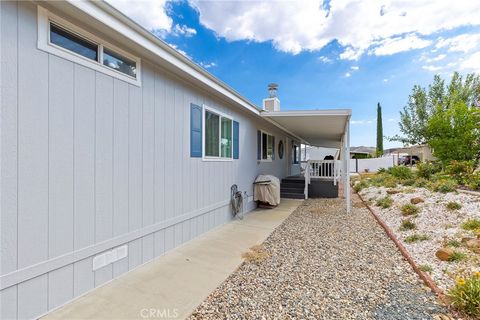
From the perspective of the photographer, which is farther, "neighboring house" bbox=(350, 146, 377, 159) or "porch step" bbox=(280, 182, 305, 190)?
"neighboring house" bbox=(350, 146, 377, 159)

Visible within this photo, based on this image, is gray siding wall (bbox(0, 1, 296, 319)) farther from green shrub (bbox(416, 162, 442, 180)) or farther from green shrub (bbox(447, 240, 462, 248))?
green shrub (bbox(416, 162, 442, 180))

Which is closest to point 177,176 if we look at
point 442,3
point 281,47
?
point 442,3

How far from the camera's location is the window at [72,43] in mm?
2365

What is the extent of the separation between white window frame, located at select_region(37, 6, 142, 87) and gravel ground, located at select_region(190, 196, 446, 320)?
2799 mm

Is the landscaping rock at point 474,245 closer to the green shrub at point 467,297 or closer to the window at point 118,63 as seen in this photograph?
the green shrub at point 467,297

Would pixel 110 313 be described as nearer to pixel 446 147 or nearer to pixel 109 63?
pixel 109 63

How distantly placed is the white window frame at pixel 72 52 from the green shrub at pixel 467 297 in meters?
4.32

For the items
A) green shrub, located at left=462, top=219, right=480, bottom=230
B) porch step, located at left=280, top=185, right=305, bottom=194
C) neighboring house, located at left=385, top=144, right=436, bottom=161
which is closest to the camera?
green shrub, located at left=462, top=219, right=480, bottom=230

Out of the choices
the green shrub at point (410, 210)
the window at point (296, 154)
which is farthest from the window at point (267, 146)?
the window at point (296, 154)

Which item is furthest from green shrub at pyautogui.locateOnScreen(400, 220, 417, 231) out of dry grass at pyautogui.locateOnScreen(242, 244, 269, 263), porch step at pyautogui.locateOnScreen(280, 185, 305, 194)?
porch step at pyautogui.locateOnScreen(280, 185, 305, 194)

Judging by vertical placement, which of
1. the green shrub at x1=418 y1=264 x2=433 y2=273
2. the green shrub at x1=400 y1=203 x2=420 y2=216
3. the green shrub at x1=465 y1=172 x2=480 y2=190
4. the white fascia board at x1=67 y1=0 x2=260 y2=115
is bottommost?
the green shrub at x1=418 y1=264 x2=433 y2=273

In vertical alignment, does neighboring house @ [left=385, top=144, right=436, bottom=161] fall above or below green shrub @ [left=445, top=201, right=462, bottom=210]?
above

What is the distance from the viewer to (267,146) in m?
9.27

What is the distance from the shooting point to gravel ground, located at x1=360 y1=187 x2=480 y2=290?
3139 mm
